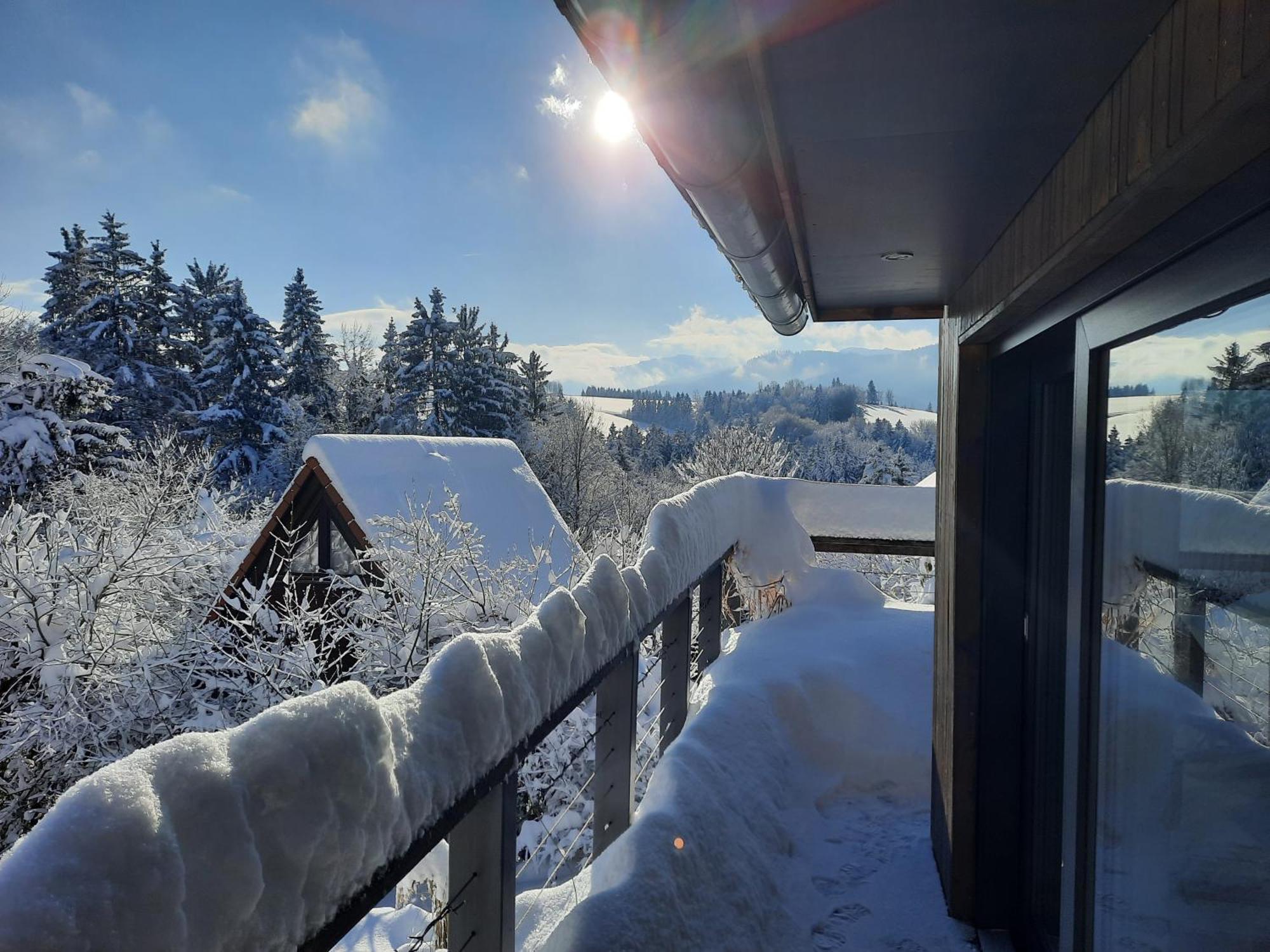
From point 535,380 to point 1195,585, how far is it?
30.9 m

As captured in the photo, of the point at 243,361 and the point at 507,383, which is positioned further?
the point at 507,383

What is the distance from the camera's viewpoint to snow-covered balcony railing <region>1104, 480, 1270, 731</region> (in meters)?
1.05

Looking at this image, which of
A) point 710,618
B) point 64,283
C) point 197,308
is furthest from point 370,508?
point 64,283

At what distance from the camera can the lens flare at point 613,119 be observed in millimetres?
1381

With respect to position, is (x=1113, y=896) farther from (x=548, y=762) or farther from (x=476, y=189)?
(x=476, y=189)

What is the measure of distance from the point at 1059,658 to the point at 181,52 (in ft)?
57.7

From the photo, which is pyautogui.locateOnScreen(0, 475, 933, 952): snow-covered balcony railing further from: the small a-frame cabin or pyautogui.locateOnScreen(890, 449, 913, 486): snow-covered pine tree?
pyautogui.locateOnScreen(890, 449, 913, 486): snow-covered pine tree

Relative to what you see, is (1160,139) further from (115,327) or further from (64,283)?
(64,283)

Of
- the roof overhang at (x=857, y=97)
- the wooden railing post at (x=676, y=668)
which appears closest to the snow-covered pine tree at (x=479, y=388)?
the wooden railing post at (x=676, y=668)

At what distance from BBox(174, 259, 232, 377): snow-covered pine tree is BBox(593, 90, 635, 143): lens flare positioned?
29.4 metres

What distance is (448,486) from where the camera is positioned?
35.4 ft

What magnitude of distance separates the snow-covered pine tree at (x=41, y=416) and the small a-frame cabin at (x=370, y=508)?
7.69 metres

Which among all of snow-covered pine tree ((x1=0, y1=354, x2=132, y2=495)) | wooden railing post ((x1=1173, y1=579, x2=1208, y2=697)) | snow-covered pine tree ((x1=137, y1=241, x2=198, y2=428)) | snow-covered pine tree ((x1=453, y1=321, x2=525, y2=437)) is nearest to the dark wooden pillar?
wooden railing post ((x1=1173, y1=579, x2=1208, y2=697))

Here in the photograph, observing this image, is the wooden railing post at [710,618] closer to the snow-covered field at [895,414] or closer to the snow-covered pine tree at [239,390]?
the snow-covered pine tree at [239,390]
